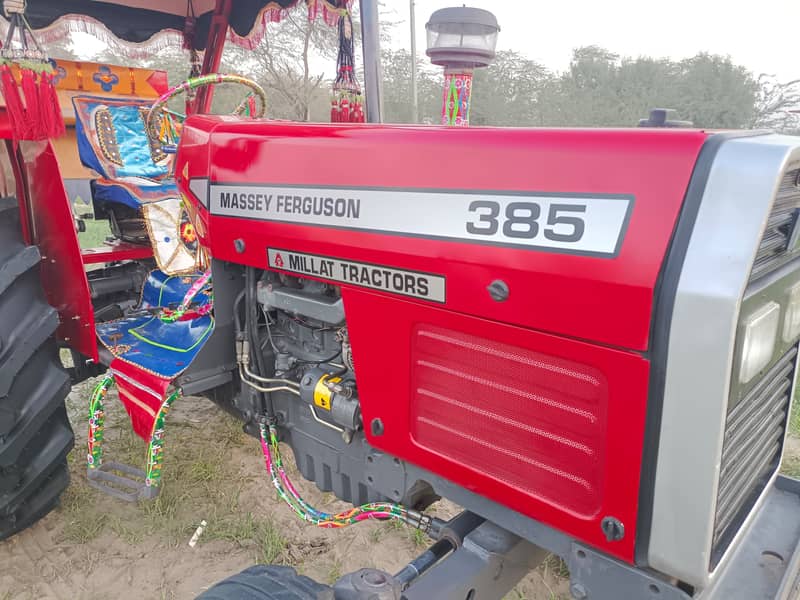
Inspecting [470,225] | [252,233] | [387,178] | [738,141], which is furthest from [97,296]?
[738,141]

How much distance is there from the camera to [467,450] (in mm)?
1263

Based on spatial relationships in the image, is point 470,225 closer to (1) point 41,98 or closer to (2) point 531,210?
(2) point 531,210

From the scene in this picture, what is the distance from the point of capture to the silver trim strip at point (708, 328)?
33.6 inches

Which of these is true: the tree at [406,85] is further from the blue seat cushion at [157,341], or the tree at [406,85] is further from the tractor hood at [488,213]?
the tractor hood at [488,213]

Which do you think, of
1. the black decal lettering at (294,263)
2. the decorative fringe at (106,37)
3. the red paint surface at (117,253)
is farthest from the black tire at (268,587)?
the decorative fringe at (106,37)

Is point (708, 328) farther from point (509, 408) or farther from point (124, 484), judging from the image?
point (124, 484)

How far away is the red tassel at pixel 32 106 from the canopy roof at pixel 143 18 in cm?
136

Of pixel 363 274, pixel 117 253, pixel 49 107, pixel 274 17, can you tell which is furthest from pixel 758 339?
pixel 274 17

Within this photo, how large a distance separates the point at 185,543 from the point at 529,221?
181cm

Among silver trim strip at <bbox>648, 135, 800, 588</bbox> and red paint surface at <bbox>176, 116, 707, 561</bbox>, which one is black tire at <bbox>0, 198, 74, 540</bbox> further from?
silver trim strip at <bbox>648, 135, 800, 588</bbox>

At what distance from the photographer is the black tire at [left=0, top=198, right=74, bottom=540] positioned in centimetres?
188

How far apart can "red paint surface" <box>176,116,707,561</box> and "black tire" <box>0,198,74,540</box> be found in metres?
0.94

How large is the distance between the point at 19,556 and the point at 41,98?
152 centimetres

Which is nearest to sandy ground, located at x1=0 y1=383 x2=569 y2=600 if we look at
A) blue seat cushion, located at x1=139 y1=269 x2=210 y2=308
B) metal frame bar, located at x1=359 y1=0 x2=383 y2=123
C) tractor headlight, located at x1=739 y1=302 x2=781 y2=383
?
blue seat cushion, located at x1=139 y1=269 x2=210 y2=308
